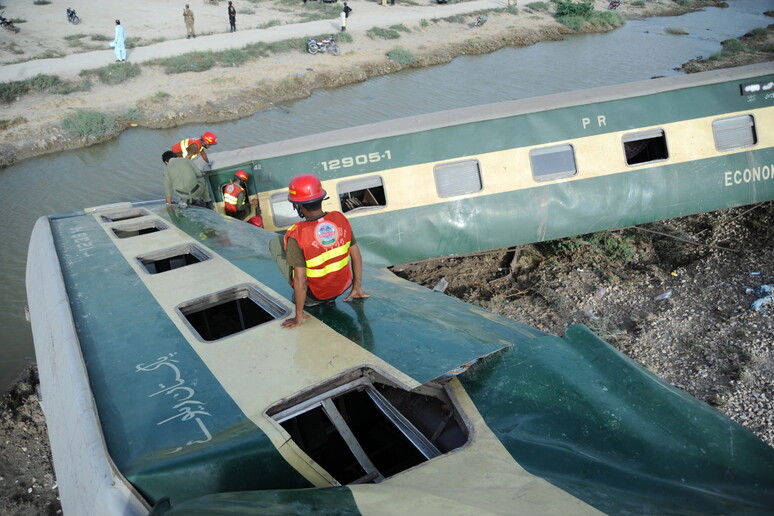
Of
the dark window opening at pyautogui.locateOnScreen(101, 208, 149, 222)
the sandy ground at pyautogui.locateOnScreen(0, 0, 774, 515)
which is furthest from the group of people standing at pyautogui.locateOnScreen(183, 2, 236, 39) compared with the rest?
the dark window opening at pyautogui.locateOnScreen(101, 208, 149, 222)

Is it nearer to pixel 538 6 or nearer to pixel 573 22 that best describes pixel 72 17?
pixel 538 6

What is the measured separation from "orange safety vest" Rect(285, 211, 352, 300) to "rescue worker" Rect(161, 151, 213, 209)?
482 centimetres

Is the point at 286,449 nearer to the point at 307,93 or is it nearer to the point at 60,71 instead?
the point at 307,93

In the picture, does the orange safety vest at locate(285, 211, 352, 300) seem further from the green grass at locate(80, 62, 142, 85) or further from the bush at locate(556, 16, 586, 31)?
the bush at locate(556, 16, 586, 31)

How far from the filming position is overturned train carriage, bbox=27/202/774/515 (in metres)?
3.18

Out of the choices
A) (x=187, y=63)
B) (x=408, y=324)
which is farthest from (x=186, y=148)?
(x=187, y=63)

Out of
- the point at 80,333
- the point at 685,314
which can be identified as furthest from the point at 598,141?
the point at 80,333

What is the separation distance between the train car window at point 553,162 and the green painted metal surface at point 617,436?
608 centimetres

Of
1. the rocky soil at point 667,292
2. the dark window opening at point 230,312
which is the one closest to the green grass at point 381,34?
the rocky soil at point 667,292

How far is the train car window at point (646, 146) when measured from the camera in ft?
33.0

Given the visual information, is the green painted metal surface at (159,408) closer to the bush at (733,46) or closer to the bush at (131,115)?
the bush at (131,115)

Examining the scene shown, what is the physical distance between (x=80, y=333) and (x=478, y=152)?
6.59 metres

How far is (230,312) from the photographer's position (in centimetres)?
762

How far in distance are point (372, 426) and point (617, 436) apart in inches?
85.8
